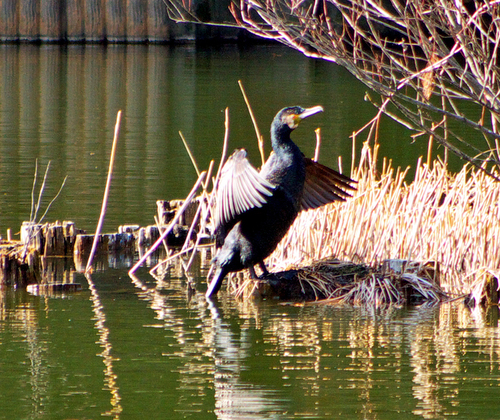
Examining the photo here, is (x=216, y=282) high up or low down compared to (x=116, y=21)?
down

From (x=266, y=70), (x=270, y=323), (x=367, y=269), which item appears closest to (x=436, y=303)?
(x=367, y=269)

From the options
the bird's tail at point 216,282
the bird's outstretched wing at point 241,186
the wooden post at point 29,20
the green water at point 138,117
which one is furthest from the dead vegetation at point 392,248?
the wooden post at point 29,20

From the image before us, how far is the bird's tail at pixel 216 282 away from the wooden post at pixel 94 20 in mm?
26130

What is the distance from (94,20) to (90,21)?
0.14m

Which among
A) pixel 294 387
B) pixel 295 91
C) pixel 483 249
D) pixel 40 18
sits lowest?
pixel 294 387

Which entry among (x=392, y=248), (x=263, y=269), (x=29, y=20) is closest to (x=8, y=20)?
(x=29, y=20)

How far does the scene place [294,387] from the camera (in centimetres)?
457

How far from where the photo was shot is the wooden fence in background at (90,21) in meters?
31.3

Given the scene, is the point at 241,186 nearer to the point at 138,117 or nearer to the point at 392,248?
the point at 392,248

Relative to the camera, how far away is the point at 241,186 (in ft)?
19.2

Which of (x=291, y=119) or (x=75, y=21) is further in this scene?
(x=75, y=21)

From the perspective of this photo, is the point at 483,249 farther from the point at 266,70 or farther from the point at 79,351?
the point at 266,70

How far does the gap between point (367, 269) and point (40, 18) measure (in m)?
27.2

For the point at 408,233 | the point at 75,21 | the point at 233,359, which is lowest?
the point at 233,359
